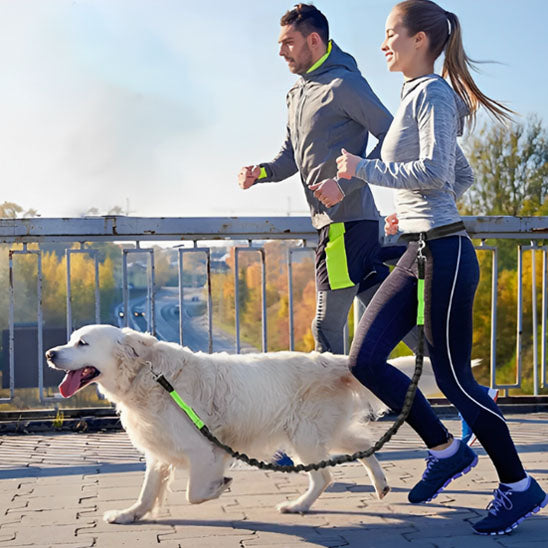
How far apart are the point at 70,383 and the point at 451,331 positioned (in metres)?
1.59

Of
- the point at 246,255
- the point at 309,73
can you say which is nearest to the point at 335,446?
the point at 309,73

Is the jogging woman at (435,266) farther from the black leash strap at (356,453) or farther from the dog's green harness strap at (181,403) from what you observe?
the dog's green harness strap at (181,403)

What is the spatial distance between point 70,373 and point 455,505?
1777 millimetres

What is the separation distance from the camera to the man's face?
392 centimetres

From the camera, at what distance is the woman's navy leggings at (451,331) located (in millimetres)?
2922

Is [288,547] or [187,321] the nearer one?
[288,547]

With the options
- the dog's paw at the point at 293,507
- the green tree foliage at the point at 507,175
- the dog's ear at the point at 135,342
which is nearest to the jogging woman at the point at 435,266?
the dog's paw at the point at 293,507

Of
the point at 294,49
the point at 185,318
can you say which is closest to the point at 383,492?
the point at 294,49

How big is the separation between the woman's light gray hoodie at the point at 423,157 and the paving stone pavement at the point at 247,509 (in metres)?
1.21

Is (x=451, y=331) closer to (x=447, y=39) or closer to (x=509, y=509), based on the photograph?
(x=509, y=509)

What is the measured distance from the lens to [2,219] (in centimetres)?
508

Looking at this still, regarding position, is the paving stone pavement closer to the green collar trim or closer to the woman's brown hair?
the woman's brown hair

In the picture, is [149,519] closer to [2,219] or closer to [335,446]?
[335,446]

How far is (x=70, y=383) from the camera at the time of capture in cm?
316
